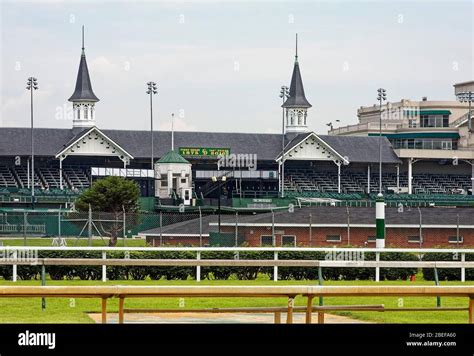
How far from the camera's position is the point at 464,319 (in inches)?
636

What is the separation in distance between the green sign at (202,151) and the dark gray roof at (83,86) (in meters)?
10.1

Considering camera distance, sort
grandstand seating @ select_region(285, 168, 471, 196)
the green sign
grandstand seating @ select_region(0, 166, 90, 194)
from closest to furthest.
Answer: grandstand seating @ select_region(0, 166, 90, 194) → the green sign → grandstand seating @ select_region(285, 168, 471, 196)

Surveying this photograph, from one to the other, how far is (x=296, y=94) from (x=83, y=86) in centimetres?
1729

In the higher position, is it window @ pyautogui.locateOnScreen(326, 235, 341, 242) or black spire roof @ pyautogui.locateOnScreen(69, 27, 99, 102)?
black spire roof @ pyautogui.locateOnScreen(69, 27, 99, 102)

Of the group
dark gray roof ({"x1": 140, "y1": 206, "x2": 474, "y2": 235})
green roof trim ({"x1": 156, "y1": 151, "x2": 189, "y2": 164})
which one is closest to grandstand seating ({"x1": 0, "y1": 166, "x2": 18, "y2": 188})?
green roof trim ({"x1": 156, "y1": 151, "x2": 189, "y2": 164})

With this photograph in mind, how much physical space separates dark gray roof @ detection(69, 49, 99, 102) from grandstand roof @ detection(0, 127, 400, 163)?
413cm

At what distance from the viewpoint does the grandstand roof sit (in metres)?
77.9

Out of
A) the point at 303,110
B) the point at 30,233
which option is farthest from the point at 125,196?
the point at 303,110

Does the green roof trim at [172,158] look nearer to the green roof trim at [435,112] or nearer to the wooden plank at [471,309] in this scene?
the green roof trim at [435,112]

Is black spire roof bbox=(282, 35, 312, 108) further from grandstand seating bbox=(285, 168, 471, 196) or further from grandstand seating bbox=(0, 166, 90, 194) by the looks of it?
grandstand seating bbox=(0, 166, 90, 194)

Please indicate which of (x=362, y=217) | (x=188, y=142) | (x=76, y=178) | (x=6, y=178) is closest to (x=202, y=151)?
(x=188, y=142)

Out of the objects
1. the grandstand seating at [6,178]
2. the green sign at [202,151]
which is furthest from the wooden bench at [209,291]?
the green sign at [202,151]

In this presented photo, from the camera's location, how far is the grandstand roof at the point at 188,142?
256 feet

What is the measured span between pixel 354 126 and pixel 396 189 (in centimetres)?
1997
